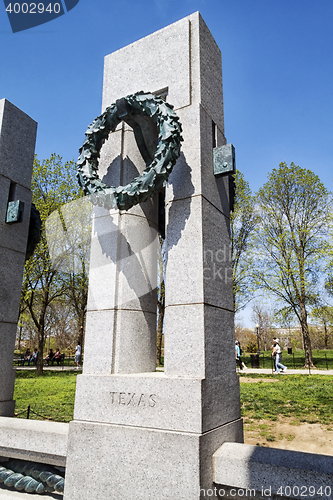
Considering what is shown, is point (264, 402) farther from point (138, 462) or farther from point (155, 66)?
point (155, 66)

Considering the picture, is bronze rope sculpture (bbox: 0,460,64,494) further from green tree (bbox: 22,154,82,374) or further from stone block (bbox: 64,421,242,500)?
green tree (bbox: 22,154,82,374)

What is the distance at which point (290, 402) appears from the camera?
9031 millimetres

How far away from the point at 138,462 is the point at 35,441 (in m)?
1.46

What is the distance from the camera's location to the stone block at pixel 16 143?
19.8ft

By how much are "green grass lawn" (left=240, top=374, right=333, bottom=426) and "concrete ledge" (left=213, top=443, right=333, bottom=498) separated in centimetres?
467

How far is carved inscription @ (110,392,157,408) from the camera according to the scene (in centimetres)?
350

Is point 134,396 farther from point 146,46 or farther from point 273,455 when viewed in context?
point 146,46

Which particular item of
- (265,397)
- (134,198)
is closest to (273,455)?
(134,198)

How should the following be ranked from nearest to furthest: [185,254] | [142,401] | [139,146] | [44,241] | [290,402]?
[142,401], [185,254], [139,146], [290,402], [44,241]

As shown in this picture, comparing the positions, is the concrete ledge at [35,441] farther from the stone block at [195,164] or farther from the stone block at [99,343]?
the stone block at [195,164]

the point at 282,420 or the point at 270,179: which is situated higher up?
the point at 270,179

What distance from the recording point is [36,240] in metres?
6.57

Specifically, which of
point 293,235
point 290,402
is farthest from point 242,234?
point 290,402

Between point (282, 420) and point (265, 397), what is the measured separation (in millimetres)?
2332
